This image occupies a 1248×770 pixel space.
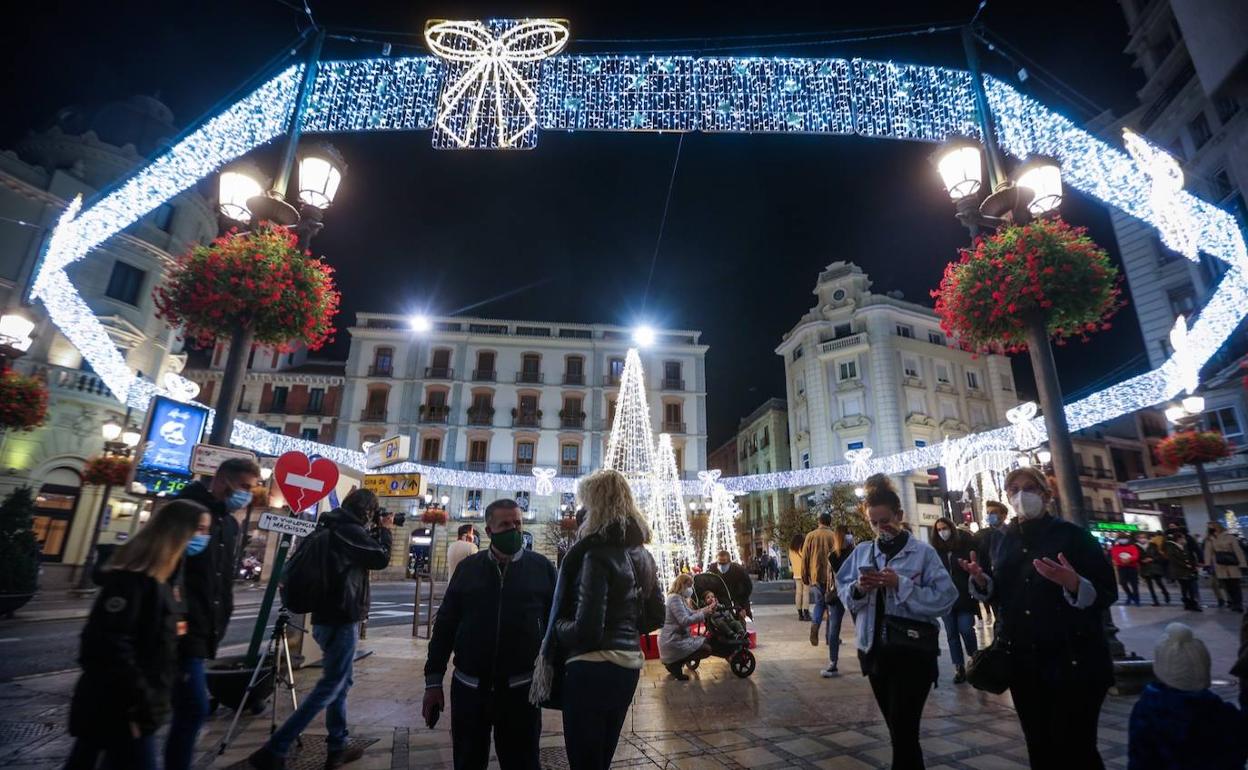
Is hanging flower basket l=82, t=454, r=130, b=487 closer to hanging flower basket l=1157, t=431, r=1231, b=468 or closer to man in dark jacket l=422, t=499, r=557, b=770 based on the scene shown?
man in dark jacket l=422, t=499, r=557, b=770

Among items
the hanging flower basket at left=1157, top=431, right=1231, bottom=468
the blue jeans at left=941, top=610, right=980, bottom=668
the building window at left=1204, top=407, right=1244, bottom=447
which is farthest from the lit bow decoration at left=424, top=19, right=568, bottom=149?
the building window at left=1204, top=407, right=1244, bottom=447

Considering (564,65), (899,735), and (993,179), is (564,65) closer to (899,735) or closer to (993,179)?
(993,179)

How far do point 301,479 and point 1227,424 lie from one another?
28155 millimetres

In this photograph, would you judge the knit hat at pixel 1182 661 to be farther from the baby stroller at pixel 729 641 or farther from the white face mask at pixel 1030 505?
the baby stroller at pixel 729 641

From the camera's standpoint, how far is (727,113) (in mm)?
8141

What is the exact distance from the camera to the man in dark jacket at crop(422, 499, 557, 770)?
2.69 metres

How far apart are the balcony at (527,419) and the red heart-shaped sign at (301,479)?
34211mm

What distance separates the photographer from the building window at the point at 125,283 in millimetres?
21953

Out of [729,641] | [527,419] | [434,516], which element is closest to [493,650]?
[729,641]

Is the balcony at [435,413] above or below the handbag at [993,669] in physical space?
A: above

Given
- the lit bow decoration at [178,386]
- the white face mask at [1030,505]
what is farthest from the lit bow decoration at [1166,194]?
the lit bow decoration at [178,386]

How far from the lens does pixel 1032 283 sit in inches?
233

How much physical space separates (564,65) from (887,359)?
110 ft

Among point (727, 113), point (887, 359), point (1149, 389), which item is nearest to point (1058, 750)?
point (727, 113)
